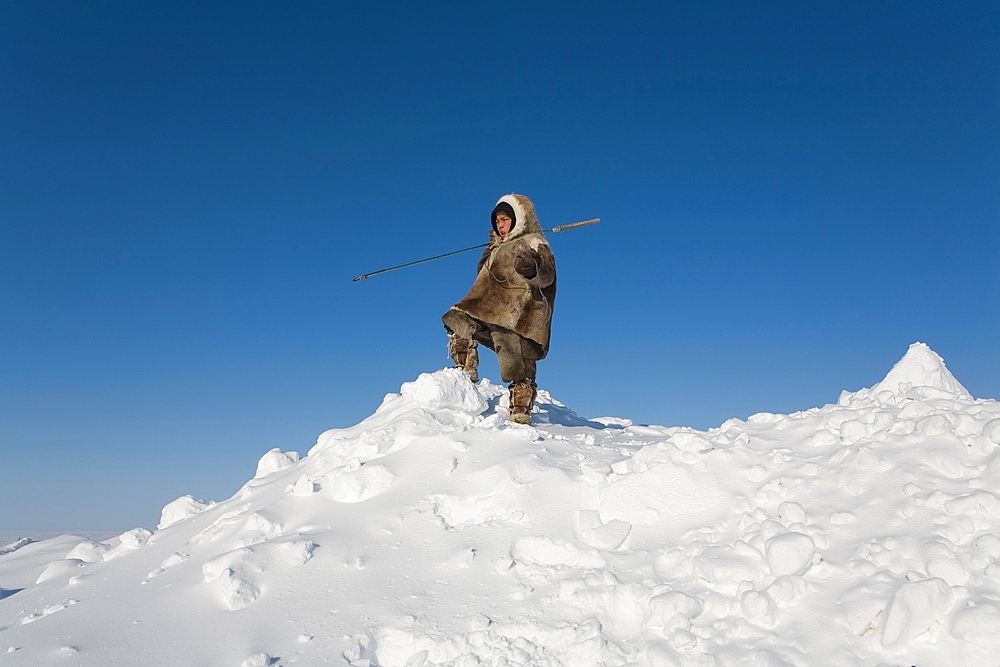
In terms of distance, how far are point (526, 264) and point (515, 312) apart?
54 centimetres

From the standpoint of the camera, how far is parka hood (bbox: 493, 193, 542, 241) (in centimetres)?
681

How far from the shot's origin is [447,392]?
6543mm

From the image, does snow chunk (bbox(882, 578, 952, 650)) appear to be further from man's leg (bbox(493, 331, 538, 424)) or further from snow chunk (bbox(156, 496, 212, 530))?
snow chunk (bbox(156, 496, 212, 530))

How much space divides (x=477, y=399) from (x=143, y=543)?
3242mm

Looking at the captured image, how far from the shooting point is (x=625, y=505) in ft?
14.3

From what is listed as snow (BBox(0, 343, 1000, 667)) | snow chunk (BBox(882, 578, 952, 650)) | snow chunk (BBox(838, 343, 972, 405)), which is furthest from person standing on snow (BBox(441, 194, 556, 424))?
snow chunk (BBox(882, 578, 952, 650))

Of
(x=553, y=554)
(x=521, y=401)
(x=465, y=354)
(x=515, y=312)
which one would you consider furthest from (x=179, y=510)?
(x=553, y=554)

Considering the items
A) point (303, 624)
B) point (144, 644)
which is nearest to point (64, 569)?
point (144, 644)

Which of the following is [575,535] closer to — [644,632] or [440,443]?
[644,632]

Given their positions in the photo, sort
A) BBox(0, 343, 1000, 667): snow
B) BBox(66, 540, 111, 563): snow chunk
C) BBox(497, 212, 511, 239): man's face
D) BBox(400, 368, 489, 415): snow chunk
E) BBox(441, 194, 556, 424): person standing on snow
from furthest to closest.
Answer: BBox(497, 212, 511, 239): man's face < BBox(441, 194, 556, 424): person standing on snow < BBox(400, 368, 489, 415): snow chunk < BBox(66, 540, 111, 563): snow chunk < BBox(0, 343, 1000, 667): snow

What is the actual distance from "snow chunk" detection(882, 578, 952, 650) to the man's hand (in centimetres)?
414

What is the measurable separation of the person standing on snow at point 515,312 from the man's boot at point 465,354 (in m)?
0.12

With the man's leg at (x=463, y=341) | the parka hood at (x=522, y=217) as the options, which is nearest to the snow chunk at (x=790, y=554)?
the man's leg at (x=463, y=341)

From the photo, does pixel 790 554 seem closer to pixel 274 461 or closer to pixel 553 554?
pixel 553 554
